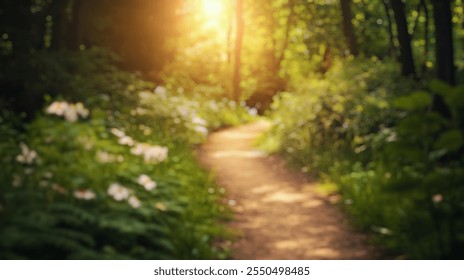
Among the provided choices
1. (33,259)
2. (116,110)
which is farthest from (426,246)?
(116,110)

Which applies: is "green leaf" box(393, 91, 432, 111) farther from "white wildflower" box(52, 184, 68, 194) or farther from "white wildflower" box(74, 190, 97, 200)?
"white wildflower" box(52, 184, 68, 194)

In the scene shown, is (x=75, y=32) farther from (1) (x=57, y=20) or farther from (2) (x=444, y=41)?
(2) (x=444, y=41)

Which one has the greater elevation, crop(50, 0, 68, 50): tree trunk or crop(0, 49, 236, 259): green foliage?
crop(50, 0, 68, 50): tree trunk

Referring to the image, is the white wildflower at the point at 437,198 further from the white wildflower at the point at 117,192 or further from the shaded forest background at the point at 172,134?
the white wildflower at the point at 117,192

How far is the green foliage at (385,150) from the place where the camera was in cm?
438

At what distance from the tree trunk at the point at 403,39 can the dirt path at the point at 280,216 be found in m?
3.65

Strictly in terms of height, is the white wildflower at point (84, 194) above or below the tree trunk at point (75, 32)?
below

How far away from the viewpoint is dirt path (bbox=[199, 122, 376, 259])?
19.4ft

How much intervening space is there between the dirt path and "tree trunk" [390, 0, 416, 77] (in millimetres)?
3646

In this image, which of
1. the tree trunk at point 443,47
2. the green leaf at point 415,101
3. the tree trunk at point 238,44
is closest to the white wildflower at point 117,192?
the green leaf at point 415,101

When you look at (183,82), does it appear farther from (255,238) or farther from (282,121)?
(255,238)

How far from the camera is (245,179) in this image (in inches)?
383

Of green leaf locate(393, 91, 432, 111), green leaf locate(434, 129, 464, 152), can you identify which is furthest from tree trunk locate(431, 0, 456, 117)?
green leaf locate(434, 129, 464, 152)

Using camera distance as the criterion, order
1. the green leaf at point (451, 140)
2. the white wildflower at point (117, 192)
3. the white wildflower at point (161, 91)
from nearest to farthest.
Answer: the green leaf at point (451, 140) → the white wildflower at point (117, 192) → the white wildflower at point (161, 91)
